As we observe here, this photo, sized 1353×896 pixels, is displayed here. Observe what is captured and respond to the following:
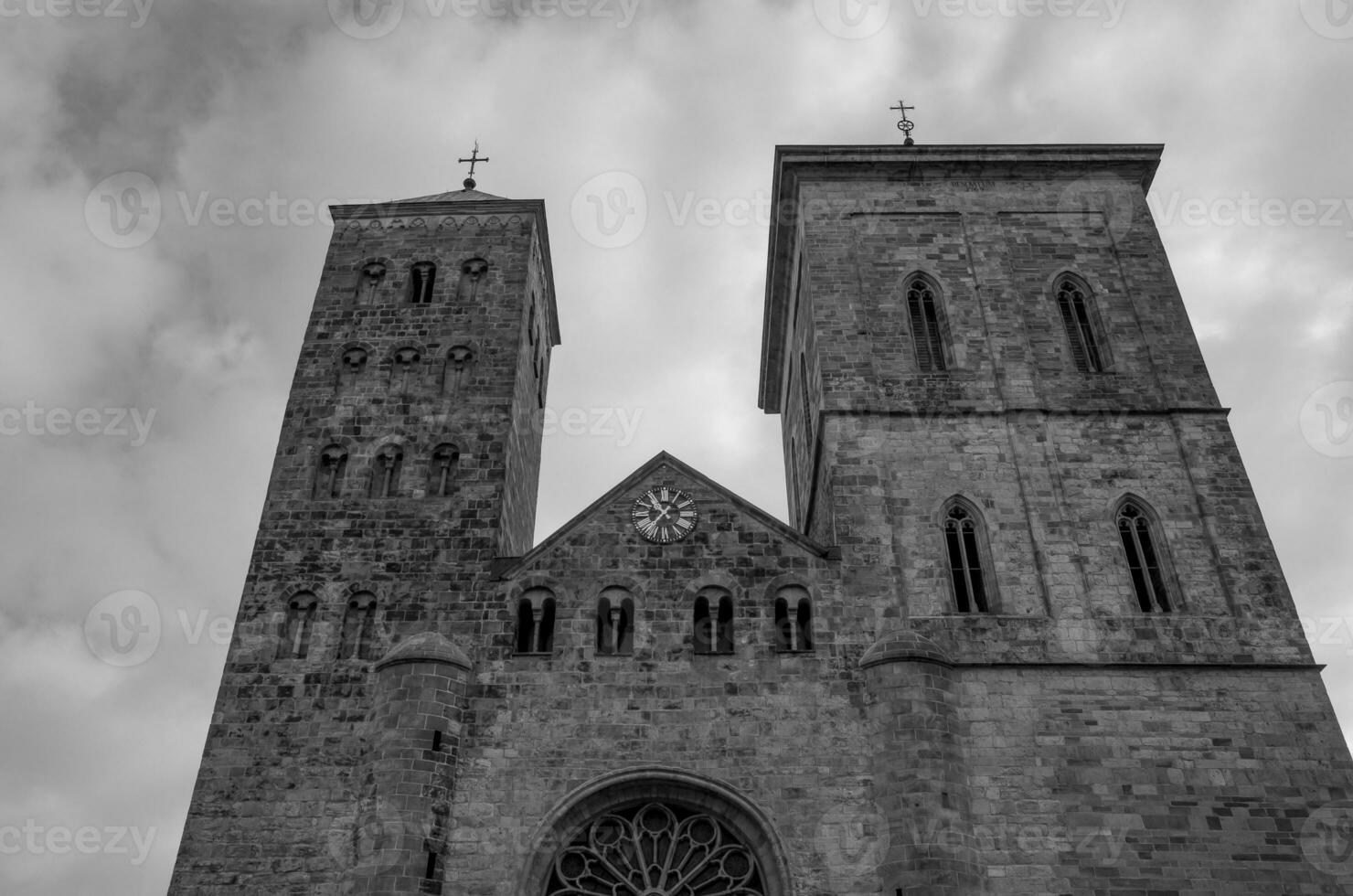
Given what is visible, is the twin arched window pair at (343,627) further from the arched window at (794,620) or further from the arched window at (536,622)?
the arched window at (794,620)

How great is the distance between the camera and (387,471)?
2284cm

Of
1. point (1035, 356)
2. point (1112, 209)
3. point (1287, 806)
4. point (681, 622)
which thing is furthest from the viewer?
point (1112, 209)

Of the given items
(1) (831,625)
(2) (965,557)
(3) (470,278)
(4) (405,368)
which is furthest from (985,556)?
(3) (470,278)

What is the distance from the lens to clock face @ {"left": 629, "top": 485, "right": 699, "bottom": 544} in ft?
69.3

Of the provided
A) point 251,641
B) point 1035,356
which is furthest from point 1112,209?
point 251,641

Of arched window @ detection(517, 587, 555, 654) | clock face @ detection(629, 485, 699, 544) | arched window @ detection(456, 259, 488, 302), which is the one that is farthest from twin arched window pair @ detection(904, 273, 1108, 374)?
arched window @ detection(456, 259, 488, 302)

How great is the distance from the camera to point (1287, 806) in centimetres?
1780

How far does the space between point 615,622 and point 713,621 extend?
5.72ft

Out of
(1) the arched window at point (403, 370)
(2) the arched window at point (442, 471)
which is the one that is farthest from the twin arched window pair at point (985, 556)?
(1) the arched window at point (403, 370)

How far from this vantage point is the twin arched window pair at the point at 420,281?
84.7ft

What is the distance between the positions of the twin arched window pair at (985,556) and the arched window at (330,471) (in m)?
12.0

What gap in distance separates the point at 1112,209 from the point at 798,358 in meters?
8.31

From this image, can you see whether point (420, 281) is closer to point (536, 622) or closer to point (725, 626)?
point (536, 622)

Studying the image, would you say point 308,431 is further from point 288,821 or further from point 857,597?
point 857,597
